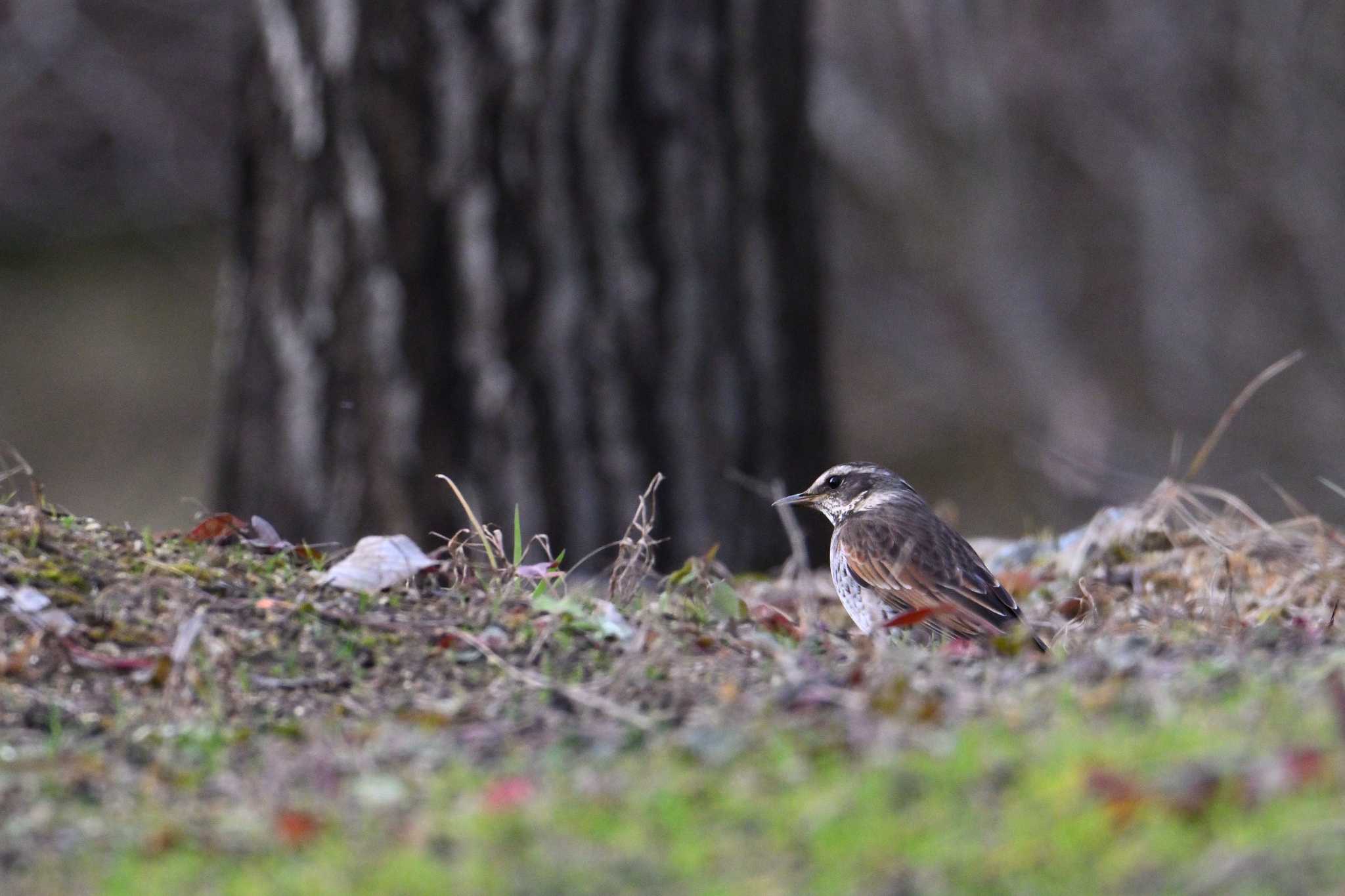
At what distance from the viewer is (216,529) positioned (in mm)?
5363

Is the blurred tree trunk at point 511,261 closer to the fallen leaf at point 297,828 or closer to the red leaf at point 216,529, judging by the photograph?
the red leaf at point 216,529

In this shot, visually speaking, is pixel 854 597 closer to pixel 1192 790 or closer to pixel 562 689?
pixel 562 689

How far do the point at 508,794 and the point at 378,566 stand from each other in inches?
73.9

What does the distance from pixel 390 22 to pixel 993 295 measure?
8.91 metres

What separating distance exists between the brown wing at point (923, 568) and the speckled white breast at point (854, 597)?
3 centimetres

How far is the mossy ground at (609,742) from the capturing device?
2.94 m

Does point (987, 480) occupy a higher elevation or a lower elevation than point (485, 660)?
lower

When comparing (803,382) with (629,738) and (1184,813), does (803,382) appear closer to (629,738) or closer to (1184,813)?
(629,738)

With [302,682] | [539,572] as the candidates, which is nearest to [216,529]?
[539,572]

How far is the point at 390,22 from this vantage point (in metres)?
8.19

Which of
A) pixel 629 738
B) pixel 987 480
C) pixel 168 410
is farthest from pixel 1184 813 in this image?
pixel 168 410

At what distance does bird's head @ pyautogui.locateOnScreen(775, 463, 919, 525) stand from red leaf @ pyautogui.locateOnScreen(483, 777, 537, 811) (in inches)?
156

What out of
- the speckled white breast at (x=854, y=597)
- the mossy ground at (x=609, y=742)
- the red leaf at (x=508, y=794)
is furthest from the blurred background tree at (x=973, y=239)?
the red leaf at (x=508, y=794)

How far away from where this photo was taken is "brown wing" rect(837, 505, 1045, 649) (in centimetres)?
602
